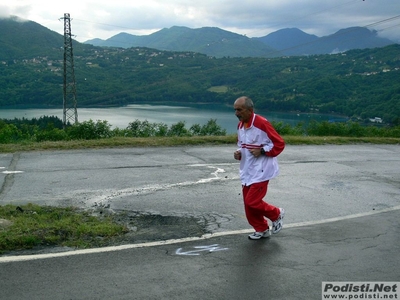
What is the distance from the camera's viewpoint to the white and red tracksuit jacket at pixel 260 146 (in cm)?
591

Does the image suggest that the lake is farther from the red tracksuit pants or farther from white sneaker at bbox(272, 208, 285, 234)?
the red tracksuit pants

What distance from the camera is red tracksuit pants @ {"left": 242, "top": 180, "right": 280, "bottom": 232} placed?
5.88m

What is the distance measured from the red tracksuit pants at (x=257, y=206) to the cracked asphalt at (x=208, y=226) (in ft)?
0.74

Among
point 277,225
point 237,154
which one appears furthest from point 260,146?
point 277,225

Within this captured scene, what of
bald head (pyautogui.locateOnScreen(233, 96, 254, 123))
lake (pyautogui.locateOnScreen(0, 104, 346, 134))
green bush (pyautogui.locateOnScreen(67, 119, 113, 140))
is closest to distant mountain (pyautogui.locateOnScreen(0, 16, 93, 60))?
lake (pyautogui.locateOnScreen(0, 104, 346, 134))

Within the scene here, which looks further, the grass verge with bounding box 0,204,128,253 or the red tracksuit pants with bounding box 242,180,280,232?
the red tracksuit pants with bounding box 242,180,280,232

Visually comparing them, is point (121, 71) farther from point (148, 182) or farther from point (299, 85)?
point (148, 182)

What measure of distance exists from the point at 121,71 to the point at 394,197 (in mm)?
115242

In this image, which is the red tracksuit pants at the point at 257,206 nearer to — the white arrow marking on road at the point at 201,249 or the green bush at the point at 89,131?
the white arrow marking on road at the point at 201,249

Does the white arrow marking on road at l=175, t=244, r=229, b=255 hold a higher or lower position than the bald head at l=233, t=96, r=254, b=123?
lower

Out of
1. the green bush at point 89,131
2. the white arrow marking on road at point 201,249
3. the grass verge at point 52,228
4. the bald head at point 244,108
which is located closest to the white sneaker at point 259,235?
the white arrow marking on road at point 201,249

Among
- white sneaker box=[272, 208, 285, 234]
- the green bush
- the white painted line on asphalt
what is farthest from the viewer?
the green bush

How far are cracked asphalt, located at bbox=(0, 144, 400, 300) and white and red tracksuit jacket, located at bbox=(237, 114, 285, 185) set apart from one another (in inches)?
32.0

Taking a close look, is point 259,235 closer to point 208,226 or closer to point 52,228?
point 208,226
